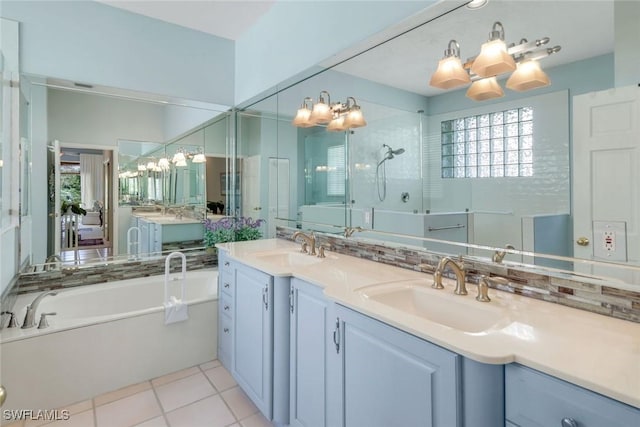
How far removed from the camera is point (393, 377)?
3.67 ft

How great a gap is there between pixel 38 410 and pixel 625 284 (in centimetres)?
302

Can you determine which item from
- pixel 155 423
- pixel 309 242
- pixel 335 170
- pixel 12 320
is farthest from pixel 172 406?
pixel 335 170

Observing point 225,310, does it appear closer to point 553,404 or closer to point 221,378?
point 221,378

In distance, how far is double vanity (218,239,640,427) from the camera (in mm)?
802

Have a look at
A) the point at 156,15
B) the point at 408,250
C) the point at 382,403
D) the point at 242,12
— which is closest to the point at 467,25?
the point at 408,250

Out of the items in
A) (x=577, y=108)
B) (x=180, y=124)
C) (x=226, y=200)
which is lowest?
(x=226, y=200)

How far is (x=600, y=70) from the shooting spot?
1167 millimetres

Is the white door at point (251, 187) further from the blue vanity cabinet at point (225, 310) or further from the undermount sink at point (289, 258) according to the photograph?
the undermount sink at point (289, 258)

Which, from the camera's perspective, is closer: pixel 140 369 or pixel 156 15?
pixel 140 369

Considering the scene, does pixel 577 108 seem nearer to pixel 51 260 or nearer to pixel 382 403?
pixel 382 403

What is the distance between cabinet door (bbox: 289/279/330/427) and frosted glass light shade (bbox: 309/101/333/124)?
1.45m

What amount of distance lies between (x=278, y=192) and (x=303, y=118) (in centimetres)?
74

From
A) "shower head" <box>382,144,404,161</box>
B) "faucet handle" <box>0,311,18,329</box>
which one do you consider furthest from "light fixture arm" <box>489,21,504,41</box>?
"faucet handle" <box>0,311,18,329</box>

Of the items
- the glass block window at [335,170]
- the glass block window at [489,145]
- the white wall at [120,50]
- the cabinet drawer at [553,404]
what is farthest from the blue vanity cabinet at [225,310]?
the cabinet drawer at [553,404]
